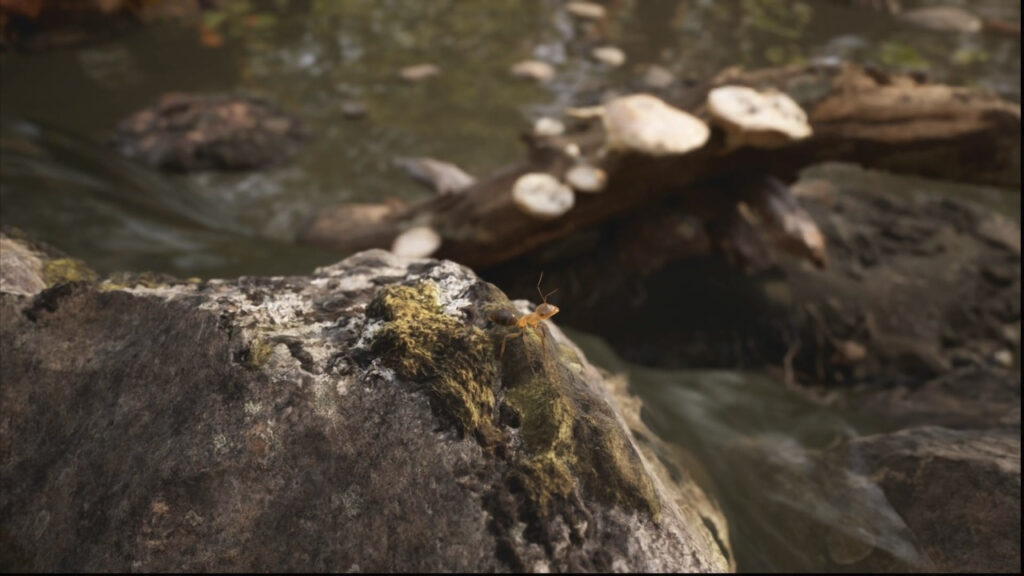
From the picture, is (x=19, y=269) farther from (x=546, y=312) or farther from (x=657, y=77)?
(x=657, y=77)

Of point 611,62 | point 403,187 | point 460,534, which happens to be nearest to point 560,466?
point 460,534

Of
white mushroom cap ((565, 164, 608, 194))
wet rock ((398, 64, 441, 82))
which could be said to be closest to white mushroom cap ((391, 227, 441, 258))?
white mushroom cap ((565, 164, 608, 194))

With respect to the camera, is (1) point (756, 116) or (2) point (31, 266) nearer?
(2) point (31, 266)

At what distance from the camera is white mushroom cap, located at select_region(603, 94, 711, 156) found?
3.12 m

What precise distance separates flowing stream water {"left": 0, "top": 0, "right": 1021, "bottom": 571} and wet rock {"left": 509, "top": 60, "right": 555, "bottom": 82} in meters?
0.10

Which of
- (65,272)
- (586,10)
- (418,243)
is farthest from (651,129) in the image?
(586,10)

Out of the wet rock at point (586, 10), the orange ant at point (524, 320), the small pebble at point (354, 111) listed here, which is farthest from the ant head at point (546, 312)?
the wet rock at point (586, 10)

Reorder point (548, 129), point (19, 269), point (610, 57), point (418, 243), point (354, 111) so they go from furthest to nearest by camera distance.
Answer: point (610, 57)
point (354, 111)
point (548, 129)
point (418, 243)
point (19, 269)

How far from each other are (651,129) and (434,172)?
2.41 m

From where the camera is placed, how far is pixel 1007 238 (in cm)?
454

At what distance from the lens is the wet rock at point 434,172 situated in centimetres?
495

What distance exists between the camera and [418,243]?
3557 millimetres

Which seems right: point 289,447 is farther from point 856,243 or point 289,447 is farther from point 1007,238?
point 1007,238

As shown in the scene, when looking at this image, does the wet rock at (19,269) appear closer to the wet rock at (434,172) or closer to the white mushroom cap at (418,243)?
the white mushroom cap at (418,243)
